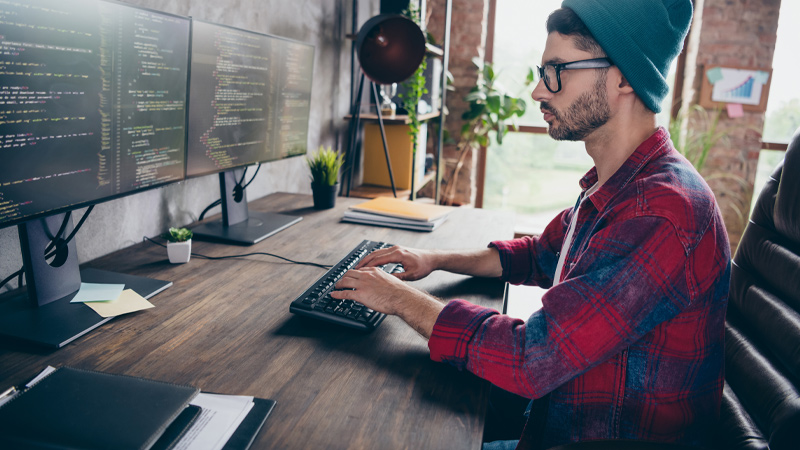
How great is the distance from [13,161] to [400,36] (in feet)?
5.22

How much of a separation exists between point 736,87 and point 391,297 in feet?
12.1

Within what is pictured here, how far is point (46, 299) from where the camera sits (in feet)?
3.11

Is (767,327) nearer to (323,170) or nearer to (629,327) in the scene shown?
(629,327)

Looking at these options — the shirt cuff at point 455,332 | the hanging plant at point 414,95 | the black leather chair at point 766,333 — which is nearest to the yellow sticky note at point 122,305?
the shirt cuff at point 455,332

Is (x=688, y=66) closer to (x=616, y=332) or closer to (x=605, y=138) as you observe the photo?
(x=605, y=138)

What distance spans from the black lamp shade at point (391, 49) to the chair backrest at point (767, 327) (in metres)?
1.44

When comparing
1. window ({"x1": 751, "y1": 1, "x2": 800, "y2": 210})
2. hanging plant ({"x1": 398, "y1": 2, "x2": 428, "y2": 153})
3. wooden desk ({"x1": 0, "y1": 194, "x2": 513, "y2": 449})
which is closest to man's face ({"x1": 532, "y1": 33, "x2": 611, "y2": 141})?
wooden desk ({"x1": 0, "y1": 194, "x2": 513, "y2": 449})

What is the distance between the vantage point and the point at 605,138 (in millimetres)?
1005

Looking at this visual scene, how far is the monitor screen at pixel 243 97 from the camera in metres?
1.29

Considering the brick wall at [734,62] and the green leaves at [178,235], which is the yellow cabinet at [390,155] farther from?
the brick wall at [734,62]

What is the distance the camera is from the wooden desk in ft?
2.17

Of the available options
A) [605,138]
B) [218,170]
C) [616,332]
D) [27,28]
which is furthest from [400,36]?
[616,332]

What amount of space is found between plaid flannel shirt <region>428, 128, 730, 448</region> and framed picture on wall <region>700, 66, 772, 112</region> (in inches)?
127

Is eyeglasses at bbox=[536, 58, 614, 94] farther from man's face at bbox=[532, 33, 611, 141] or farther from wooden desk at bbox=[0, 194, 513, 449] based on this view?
wooden desk at bbox=[0, 194, 513, 449]
